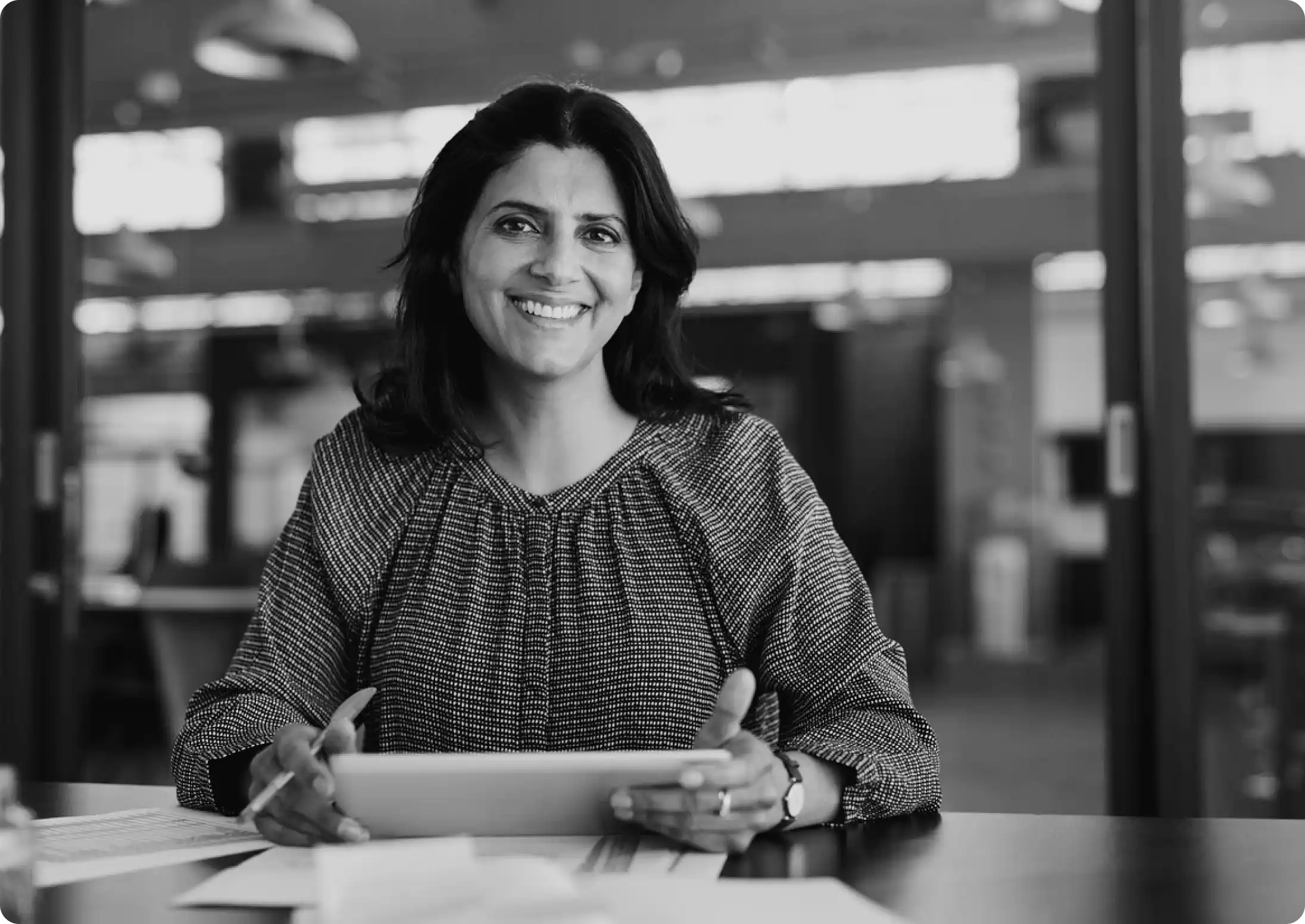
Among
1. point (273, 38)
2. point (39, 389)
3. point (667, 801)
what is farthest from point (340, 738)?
point (273, 38)

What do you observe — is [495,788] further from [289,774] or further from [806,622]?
[806,622]

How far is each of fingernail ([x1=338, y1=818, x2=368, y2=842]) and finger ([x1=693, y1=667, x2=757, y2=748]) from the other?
32 cm

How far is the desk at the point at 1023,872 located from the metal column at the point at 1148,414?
1285 millimetres

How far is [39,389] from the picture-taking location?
316 centimetres

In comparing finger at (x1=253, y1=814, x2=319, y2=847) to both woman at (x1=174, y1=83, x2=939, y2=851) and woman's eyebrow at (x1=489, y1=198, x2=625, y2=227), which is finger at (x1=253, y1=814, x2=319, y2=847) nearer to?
woman at (x1=174, y1=83, x2=939, y2=851)

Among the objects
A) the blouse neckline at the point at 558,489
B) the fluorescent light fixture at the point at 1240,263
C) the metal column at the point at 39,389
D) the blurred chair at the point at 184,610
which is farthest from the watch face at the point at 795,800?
the blurred chair at the point at 184,610

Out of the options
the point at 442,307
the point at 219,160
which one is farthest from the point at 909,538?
the point at 442,307

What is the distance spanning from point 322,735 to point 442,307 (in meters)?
0.73

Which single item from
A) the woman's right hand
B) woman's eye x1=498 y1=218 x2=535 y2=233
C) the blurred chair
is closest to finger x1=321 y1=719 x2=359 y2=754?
the woman's right hand

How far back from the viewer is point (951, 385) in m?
13.0

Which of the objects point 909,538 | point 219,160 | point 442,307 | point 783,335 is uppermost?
point 219,160

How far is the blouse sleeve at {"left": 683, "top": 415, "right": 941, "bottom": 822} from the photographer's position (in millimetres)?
1436

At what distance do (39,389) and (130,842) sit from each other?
7.16ft

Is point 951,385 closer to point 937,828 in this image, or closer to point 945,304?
point 945,304
